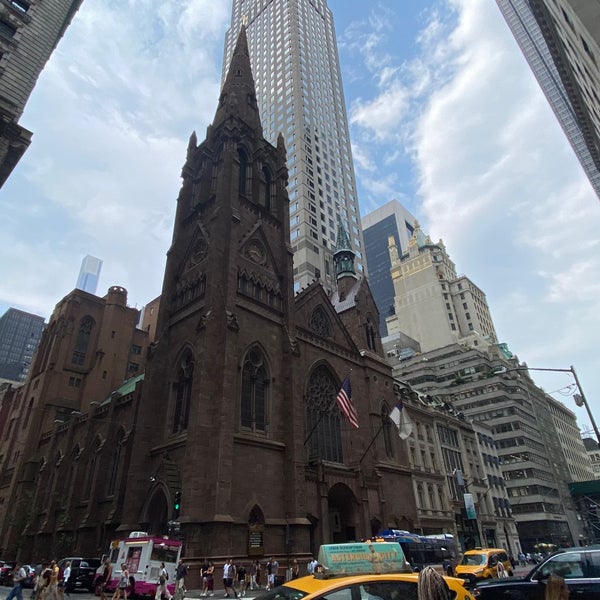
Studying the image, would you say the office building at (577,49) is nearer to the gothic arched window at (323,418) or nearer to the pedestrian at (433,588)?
the gothic arched window at (323,418)

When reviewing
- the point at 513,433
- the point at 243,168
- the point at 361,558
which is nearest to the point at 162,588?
the point at 361,558

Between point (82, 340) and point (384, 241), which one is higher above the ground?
point (384, 241)

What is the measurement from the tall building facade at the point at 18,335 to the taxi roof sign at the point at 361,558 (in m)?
161

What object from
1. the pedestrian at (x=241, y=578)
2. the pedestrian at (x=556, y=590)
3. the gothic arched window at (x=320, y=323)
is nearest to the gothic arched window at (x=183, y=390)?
the pedestrian at (x=241, y=578)

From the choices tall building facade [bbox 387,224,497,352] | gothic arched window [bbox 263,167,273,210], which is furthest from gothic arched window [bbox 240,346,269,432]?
tall building facade [bbox 387,224,497,352]

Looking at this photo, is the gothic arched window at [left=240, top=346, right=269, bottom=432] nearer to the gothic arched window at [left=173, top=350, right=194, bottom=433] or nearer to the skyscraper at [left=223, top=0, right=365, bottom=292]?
the gothic arched window at [left=173, top=350, right=194, bottom=433]

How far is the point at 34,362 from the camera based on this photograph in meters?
54.8

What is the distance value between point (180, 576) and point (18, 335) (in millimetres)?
161181

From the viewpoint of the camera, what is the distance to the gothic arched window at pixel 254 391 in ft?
91.1

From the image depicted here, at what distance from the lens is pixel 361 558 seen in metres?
11.9

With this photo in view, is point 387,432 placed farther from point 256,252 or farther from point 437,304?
point 437,304

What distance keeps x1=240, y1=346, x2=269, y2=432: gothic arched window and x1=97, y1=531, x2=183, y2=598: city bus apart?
26.8 feet

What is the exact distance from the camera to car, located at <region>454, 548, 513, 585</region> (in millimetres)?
19681

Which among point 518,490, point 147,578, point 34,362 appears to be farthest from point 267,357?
point 518,490
